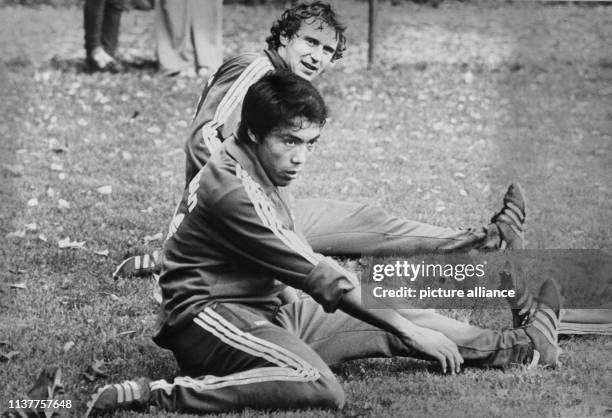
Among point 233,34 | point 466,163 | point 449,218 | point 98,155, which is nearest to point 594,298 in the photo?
point 449,218

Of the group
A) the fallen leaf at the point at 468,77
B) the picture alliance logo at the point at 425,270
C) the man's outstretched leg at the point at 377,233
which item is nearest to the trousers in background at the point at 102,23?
the fallen leaf at the point at 468,77

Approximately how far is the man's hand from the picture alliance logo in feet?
3.66

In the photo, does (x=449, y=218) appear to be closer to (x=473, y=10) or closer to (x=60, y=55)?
(x=60, y=55)

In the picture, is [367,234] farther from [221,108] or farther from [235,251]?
[235,251]

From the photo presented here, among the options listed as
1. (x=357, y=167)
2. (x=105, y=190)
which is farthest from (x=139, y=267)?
(x=357, y=167)

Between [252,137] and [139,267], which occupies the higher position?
[252,137]

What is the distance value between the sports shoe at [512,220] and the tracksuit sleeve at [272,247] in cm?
178

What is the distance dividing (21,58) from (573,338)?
22.9 feet

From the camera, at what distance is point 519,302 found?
3.99m

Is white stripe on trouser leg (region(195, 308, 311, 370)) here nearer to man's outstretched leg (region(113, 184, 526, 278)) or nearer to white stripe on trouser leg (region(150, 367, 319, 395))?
white stripe on trouser leg (region(150, 367, 319, 395))

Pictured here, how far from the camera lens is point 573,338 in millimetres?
3994

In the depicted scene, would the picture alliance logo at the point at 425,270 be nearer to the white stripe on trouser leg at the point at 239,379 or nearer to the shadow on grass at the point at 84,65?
the white stripe on trouser leg at the point at 239,379

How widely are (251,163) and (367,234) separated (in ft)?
5.21

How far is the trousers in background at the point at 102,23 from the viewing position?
930cm
